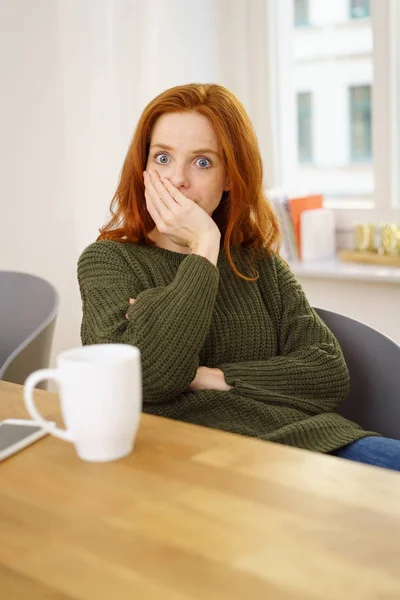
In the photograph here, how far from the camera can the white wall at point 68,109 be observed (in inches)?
113

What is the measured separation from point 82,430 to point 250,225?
0.98 metres

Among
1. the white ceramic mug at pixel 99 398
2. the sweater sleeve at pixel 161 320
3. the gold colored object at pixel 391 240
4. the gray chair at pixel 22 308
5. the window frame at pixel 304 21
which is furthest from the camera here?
the window frame at pixel 304 21

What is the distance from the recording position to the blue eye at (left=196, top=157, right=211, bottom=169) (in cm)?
165

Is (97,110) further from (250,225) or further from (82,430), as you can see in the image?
(82,430)

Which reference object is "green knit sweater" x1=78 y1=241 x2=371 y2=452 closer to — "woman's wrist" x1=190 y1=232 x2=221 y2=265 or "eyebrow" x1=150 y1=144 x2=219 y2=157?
"woman's wrist" x1=190 y1=232 x2=221 y2=265

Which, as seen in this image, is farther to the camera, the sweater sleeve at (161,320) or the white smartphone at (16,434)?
the sweater sleeve at (161,320)

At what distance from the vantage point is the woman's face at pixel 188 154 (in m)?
1.62

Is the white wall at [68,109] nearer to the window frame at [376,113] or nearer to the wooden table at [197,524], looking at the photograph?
the window frame at [376,113]

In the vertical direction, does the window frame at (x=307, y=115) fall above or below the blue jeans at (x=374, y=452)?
above

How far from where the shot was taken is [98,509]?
32.8 inches

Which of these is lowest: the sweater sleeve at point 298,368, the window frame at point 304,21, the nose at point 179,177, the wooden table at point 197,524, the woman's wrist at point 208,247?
the sweater sleeve at point 298,368

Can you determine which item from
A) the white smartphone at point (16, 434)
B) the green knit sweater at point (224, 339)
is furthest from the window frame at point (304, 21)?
the white smartphone at point (16, 434)

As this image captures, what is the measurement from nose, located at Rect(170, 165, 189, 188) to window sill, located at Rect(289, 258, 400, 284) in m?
1.33

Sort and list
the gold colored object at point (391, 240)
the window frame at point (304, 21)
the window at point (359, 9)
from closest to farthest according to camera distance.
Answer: the gold colored object at point (391, 240) → the window at point (359, 9) → the window frame at point (304, 21)
